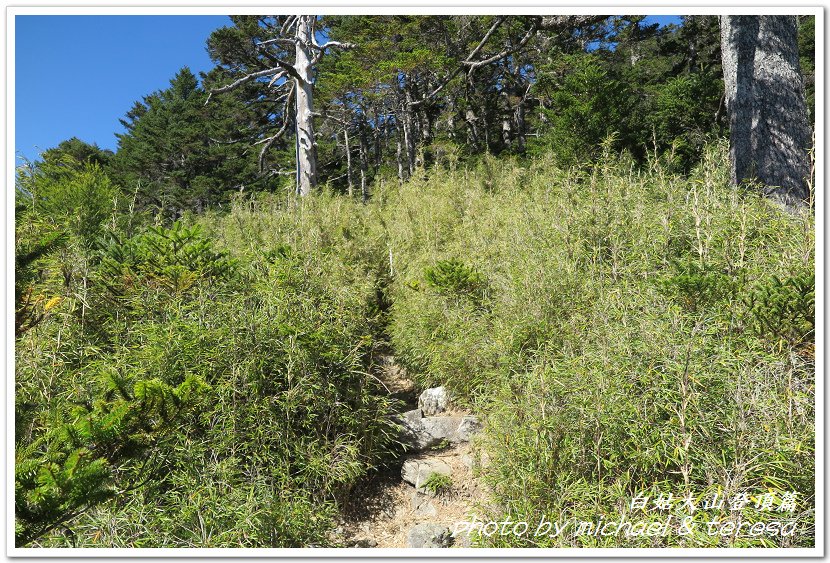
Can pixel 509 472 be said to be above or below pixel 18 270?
below

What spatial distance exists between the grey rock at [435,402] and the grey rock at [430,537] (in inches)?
46.5

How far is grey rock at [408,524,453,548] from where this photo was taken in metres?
2.97

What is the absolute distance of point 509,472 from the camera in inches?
97.5

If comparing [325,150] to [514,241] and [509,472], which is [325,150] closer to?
[514,241]

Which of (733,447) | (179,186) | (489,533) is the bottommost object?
(489,533)

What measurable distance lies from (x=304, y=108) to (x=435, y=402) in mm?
6067

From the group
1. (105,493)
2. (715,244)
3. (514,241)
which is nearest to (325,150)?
(514,241)

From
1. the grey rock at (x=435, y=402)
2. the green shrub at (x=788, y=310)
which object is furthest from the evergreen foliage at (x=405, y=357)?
the grey rock at (x=435, y=402)

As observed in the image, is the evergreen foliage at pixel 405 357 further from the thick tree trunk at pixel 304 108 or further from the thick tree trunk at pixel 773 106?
the thick tree trunk at pixel 304 108

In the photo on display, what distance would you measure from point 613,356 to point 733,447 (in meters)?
0.66

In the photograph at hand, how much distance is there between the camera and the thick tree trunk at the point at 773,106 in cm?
432

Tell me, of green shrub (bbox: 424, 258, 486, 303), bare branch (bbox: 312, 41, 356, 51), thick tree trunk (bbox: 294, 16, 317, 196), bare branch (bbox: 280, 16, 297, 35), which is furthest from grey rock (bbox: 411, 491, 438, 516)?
bare branch (bbox: 280, 16, 297, 35)

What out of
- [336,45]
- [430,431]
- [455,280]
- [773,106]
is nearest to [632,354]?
[455,280]

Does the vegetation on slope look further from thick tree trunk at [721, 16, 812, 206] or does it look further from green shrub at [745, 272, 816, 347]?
thick tree trunk at [721, 16, 812, 206]
